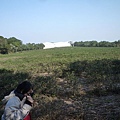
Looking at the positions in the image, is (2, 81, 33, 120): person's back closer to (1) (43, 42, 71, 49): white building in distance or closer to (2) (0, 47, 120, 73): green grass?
(2) (0, 47, 120, 73): green grass

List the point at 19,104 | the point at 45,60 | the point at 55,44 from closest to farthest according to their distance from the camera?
the point at 19,104 < the point at 45,60 < the point at 55,44

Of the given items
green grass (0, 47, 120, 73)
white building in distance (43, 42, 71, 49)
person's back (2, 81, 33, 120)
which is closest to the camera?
person's back (2, 81, 33, 120)

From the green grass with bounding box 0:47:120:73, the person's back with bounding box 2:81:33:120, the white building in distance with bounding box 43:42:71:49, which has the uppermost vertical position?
the white building in distance with bounding box 43:42:71:49

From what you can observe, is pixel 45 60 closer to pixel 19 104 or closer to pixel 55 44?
pixel 19 104

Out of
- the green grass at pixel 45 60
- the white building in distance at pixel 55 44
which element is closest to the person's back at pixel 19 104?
the green grass at pixel 45 60

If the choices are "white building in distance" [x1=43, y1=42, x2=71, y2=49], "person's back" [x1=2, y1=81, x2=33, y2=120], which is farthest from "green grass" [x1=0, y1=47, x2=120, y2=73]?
"white building in distance" [x1=43, y1=42, x2=71, y2=49]

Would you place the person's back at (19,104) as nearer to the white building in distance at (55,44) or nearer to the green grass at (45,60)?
the green grass at (45,60)

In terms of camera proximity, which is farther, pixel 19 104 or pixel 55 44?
pixel 55 44

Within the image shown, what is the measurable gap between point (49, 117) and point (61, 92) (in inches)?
99.3

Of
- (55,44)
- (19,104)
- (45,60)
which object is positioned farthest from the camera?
(55,44)

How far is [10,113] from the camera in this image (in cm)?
281

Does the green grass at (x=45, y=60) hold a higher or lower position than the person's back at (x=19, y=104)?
lower

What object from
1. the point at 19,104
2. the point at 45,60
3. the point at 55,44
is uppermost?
the point at 55,44

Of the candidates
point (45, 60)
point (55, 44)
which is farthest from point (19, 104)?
point (55, 44)
